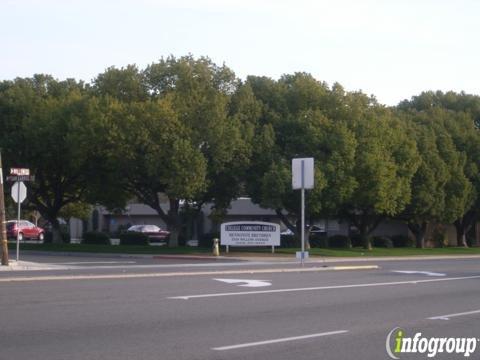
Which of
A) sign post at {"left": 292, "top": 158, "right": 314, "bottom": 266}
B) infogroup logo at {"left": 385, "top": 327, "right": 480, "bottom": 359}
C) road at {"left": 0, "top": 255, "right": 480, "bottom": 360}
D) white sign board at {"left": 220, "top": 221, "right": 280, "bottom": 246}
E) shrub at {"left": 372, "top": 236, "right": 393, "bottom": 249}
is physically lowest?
infogroup logo at {"left": 385, "top": 327, "right": 480, "bottom": 359}

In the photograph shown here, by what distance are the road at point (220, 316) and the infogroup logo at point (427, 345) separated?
18 centimetres

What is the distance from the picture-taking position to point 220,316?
1472 centimetres

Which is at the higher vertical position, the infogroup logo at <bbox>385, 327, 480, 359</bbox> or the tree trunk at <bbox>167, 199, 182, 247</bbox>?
the tree trunk at <bbox>167, 199, 182, 247</bbox>

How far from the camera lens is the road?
37.1 feet

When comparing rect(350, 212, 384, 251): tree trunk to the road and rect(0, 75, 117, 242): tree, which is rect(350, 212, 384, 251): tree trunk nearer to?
rect(0, 75, 117, 242): tree

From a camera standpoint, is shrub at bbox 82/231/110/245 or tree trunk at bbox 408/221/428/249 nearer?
shrub at bbox 82/231/110/245

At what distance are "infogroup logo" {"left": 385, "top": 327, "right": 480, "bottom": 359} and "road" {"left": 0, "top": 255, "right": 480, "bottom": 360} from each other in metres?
0.18

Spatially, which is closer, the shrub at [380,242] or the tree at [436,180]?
the tree at [436,180]

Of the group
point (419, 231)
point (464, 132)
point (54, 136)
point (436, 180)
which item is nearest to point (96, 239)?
point (54, 136)

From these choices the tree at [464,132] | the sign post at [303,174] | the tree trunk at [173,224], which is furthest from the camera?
the tree at [464,132]

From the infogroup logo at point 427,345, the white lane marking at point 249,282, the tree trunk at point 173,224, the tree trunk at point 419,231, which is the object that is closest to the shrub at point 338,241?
the tree trunk at point 419,231

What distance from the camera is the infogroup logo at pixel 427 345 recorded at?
11.4 m

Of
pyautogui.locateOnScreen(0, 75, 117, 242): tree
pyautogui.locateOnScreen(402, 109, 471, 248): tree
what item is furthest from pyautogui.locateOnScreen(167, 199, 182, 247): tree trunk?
pyautogui.locateOnScreen(402, 109, 471, 248): tree

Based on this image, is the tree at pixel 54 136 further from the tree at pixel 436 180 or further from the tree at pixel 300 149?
the tree at pixel 436 180
